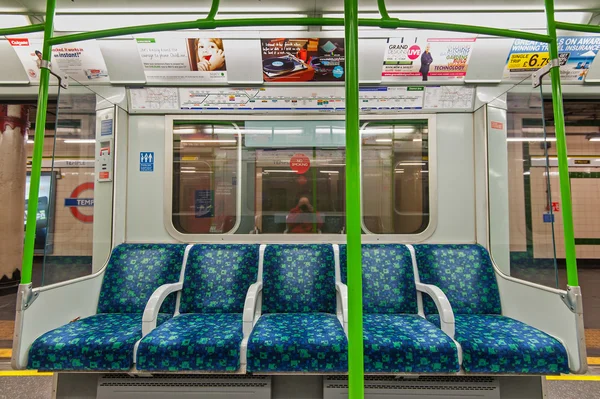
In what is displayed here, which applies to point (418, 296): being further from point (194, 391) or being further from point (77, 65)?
point (77, 65)

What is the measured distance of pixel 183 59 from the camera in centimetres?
267

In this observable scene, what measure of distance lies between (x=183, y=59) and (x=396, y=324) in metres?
2.65

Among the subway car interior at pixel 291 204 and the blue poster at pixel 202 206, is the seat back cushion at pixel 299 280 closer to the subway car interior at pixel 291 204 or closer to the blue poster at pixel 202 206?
the subway car interior at pixel 291 204

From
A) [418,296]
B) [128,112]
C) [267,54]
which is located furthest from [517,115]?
[128,112]

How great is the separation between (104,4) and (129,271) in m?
2.05

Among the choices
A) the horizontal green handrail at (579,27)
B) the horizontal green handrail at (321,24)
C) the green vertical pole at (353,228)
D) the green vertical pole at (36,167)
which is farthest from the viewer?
the green vertical pole at (36,167)

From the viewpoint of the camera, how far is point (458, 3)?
90.9 inches

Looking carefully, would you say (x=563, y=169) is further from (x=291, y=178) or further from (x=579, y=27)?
(x=291, y=178)

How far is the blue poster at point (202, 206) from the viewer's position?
9.98 feet

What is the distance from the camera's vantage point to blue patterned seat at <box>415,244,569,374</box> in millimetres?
1920

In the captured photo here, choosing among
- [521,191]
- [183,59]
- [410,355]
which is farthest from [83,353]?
[521,191]

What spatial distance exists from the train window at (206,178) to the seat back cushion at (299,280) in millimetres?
619

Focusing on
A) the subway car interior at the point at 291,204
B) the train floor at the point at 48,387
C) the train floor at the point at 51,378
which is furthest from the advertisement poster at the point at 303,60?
the train floor at the point at 48,387

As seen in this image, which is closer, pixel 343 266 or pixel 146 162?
pixel 343 266
